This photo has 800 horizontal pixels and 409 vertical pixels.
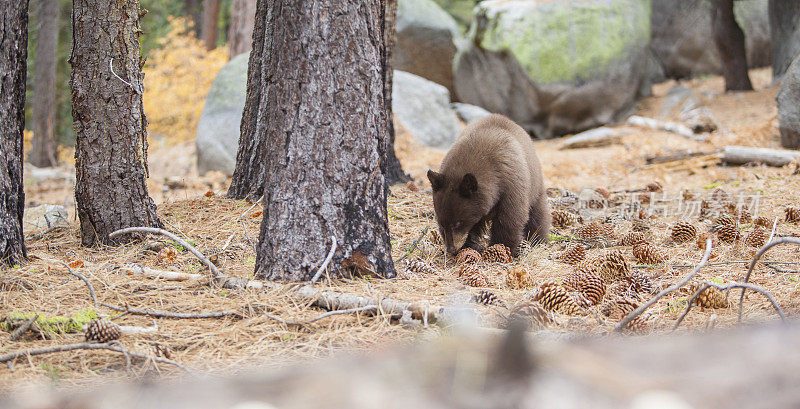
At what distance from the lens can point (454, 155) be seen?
4.97 meters

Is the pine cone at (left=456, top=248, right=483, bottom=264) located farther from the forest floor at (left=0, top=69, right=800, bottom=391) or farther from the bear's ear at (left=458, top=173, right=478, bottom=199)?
the bear's ear at (left=458, top=173, right=478, bottom=199)

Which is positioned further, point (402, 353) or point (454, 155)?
point (454, 155)

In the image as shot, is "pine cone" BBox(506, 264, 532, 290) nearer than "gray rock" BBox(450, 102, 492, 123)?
Yes

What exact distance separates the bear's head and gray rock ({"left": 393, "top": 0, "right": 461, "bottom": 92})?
38.4ft

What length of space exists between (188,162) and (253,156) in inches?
292

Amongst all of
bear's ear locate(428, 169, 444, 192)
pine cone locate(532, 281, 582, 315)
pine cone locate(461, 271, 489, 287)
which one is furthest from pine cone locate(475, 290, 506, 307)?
bear's ear locate(428, 169, 444, 192)

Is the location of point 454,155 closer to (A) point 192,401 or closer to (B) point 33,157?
(A) point 192,401

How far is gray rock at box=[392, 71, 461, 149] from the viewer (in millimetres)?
11336

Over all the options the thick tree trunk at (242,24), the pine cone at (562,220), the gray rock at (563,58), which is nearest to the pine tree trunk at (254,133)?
the pine cone at (562,220)

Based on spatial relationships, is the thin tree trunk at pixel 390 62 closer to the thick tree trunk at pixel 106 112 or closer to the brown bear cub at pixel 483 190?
the brown bear cub at pixel 483 190

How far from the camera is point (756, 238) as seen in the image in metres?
4.55

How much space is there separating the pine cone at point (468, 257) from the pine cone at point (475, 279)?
0.40 meters

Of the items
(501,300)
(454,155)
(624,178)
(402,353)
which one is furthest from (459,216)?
(624,178)

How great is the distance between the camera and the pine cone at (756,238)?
178 inches
